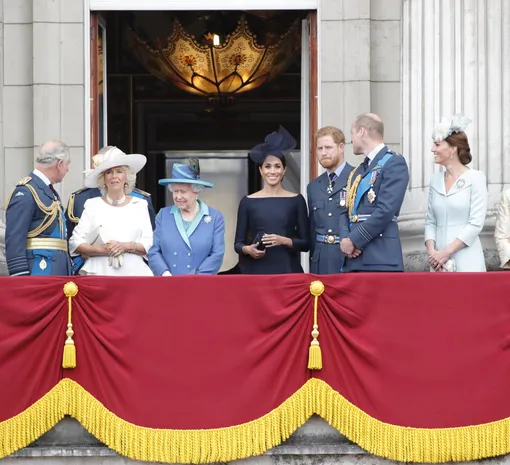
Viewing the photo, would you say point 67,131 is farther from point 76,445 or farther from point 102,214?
point 76,445

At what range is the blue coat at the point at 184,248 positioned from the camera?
10984 mm

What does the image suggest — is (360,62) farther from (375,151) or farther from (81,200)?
(81,200)

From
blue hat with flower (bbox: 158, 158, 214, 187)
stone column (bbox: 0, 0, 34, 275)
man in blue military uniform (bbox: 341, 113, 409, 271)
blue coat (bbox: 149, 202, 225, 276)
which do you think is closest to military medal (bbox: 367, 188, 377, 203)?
man in blue military uniform (bbox: 341, 113, 409, 271)

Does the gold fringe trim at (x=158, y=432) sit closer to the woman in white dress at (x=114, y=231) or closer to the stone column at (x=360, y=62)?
the woman in white dress at (x=114, y=231)

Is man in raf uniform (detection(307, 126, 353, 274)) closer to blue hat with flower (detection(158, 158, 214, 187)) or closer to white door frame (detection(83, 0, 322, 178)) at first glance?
blue hat with flower (detection(158, 158, 214, 187))

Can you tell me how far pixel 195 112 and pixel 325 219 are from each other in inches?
364

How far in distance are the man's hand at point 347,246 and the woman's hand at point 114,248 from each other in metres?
1.63

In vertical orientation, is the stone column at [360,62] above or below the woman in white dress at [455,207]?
above

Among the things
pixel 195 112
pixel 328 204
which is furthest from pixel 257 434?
pixel 195 112

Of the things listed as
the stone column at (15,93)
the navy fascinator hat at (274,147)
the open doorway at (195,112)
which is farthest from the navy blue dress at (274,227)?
the open doorway at (195,112)

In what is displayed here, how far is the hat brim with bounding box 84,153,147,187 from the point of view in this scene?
11242 mm

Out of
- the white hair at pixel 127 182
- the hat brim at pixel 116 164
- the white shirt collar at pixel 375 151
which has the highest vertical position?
the white shirt collar at pixel 375 151

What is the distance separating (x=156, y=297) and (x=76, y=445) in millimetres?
1108

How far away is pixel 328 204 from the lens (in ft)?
37.0
